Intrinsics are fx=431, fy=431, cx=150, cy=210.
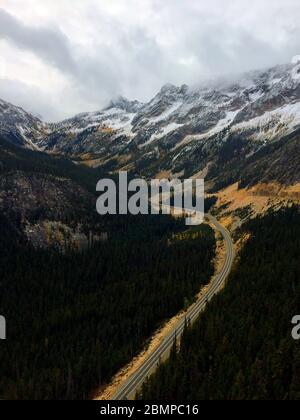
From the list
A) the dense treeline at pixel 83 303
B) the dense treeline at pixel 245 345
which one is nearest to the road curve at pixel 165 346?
the dense treeline at pixel 83 303

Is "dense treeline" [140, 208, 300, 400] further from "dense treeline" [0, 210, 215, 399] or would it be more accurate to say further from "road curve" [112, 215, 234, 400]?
"dense treeline" [0, 210, 215, 399]

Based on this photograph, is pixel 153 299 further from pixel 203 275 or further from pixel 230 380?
pixel 230 380

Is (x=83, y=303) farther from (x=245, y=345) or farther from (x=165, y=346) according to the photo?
(x=245, y=345)

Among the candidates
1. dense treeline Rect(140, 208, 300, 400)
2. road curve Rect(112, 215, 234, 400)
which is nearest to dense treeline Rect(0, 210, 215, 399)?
road curve Rect(112, 215, 234, 400)

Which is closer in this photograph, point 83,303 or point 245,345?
point 245,345

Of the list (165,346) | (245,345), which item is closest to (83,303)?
(165,346)

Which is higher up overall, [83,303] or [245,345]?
[83,303]
